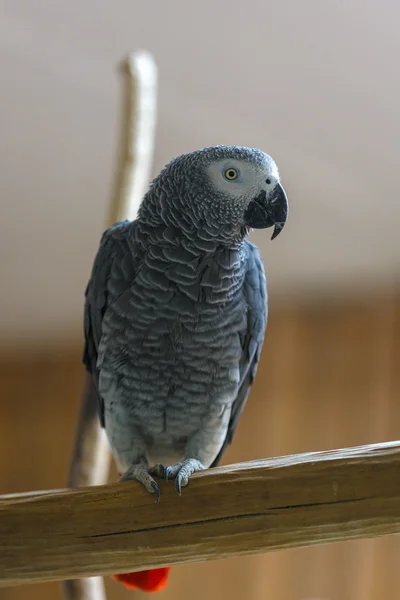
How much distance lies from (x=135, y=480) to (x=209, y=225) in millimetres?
450

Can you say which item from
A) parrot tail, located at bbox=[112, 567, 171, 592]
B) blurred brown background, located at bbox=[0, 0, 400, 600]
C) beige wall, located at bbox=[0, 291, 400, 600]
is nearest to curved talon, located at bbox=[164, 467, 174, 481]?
parrot tail, located at bbox=[112, 567, 171, 592]

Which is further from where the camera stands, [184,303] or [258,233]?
[258,233]

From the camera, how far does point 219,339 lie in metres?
1.31

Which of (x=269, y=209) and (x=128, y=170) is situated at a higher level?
(x=128, y=170)

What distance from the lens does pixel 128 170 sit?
5.26 ft

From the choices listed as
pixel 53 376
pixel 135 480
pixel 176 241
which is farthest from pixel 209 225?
pixel 53 376

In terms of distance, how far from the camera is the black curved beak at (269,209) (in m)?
1.19

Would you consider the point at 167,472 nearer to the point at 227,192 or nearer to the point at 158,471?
the point at 158,471

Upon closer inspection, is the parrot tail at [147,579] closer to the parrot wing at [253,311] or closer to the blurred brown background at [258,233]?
the parrot wing at [253,311]

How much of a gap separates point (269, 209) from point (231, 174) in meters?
0.09

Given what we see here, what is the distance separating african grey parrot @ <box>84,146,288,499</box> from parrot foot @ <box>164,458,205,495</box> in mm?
12

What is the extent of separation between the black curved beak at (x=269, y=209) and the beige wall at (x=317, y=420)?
6.30ft

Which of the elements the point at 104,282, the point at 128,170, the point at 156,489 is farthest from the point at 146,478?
the point at 128,170

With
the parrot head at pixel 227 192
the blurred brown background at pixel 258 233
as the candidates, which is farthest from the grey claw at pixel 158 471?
the blurred brown background at pixel 258 233
